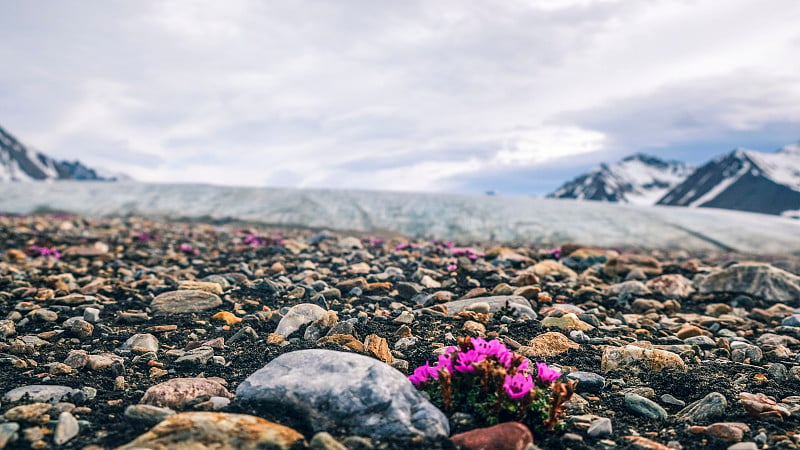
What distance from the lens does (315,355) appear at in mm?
4516

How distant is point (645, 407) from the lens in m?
4.55

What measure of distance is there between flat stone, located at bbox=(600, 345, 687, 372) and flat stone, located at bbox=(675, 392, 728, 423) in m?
0.90

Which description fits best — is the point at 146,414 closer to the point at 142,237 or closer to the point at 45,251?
the point at 45,251

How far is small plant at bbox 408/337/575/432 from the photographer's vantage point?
3.94 meters

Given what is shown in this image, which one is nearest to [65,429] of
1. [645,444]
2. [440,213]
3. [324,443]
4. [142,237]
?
[324,443]

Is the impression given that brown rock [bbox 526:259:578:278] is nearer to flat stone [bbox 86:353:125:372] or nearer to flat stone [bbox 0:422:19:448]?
flat stone [bbox 86:353:125:372]

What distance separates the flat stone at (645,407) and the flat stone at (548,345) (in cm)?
127

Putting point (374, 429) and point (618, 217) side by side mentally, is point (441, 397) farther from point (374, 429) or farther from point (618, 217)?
point (618, 217)

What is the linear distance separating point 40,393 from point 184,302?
3.11 meters

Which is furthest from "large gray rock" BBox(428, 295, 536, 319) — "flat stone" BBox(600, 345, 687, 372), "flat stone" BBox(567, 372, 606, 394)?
"flat stone" BBox(567, 372, 606, 394)

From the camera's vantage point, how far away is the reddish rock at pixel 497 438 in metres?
3.64

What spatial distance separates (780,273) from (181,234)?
595 inches

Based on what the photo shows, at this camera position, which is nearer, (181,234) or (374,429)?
(374,429)

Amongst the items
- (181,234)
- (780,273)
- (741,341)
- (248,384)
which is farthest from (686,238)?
(248,384)
